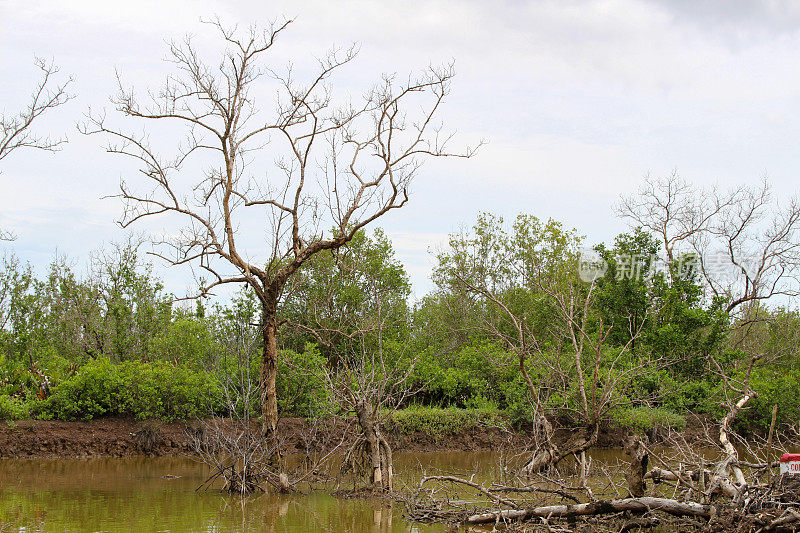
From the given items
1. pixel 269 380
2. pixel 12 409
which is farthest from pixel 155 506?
pixel 12 409

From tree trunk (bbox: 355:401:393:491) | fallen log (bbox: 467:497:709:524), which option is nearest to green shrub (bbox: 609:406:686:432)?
tree trunk (bbox: 355:401:393:491)

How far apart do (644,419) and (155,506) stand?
14.7 m

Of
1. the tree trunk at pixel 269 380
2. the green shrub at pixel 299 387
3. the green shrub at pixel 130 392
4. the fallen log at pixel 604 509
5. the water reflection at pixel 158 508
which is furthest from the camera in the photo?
the green shrub at pixel 299 387

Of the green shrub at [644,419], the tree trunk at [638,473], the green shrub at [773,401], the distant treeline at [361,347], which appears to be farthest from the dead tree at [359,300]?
the tree trunk at [638,473]

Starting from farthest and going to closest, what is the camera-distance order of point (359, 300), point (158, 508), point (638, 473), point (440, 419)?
point (359, 300) → point (440, 419) → point (158, 508) → point (638, 473)

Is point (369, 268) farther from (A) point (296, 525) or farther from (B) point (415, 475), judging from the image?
(A) point (296, 525)

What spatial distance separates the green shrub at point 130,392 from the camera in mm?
18766

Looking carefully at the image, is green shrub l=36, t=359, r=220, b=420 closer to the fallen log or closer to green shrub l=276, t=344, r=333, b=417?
green shrub l=276, t=344, r=333, b=417

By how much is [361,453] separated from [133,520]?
13.6ft

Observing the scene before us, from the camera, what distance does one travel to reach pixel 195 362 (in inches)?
870

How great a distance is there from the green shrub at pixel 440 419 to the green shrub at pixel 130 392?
5372 millimetres

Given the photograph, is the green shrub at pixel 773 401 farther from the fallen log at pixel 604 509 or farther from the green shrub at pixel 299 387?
the fallen log at pixel 604 509

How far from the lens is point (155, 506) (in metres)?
11.6

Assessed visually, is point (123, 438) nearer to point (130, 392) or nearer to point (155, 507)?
point (130, 392)
